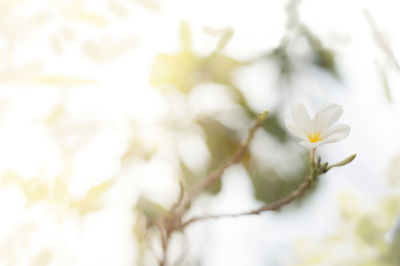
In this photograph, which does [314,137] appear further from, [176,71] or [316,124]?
[176,71]

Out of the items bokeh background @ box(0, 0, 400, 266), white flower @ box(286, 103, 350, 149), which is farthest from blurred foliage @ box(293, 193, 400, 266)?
white flower @ box(286, 103, 350, 149)

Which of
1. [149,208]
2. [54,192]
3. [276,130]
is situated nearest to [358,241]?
[276,130]

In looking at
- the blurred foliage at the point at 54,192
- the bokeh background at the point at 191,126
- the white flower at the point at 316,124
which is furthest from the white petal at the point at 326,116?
the blurred foliage at the point at 54,192

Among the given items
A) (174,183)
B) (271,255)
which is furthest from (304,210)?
(174,183)

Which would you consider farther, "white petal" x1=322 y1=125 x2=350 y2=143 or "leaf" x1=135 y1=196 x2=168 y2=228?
"leaf" x1=135 y1=196 x2=168 y2=228

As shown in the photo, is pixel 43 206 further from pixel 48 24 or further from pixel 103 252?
pixel 48 24

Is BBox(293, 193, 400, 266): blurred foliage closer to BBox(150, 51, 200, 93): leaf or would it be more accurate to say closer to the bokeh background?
the bokeh background

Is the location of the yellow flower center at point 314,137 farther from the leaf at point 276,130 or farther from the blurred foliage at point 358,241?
the blurred foliage at point 358,241

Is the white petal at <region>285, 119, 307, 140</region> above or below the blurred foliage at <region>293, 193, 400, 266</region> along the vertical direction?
above

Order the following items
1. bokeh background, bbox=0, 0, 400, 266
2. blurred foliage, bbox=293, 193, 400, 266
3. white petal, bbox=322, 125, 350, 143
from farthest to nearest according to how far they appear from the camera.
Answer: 1. blurred foliage, bbox=293, 193, 400, 266
2. bokeh background, bbox=0, 0, 400, 266
3. white petal, bbox=322, 125, 350, 143
